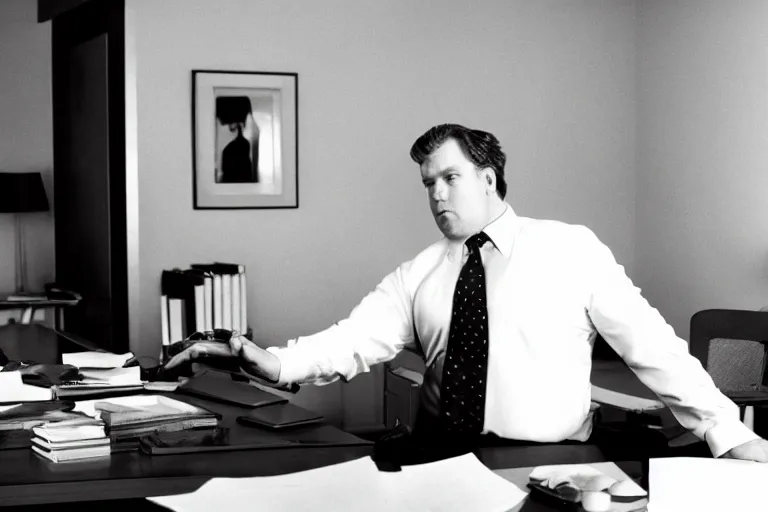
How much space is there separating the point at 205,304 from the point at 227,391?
78.3 inches

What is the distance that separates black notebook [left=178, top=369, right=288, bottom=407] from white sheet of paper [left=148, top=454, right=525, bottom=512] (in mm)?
730

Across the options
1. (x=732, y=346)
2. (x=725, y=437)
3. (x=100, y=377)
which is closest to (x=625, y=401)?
(x=732, y=346)

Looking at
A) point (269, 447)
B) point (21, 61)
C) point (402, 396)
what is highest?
point (21, 61)

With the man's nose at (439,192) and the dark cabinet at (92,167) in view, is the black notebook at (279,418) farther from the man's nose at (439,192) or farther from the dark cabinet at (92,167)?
the dark cabinet at (92,167)

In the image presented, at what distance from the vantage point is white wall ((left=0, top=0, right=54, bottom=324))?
17.1 feet

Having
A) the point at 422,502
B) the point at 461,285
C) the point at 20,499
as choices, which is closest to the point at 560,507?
the point at 422,502

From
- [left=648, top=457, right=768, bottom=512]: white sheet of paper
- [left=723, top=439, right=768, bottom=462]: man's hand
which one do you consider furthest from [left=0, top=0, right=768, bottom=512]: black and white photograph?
[left=648, top=457, right=768, bottom=512]: white sheet of paper

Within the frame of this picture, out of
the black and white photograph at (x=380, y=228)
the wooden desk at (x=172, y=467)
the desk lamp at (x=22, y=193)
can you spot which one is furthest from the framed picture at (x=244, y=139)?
the wooden desk at (x=172, y=467)

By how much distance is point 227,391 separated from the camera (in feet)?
7.68

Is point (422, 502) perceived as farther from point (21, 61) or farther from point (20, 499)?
point (21, 61)

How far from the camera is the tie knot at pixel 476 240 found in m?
2.48

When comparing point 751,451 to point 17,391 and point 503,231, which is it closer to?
point 503,231

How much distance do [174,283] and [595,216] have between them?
2256 mm

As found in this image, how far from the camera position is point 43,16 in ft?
15.5
